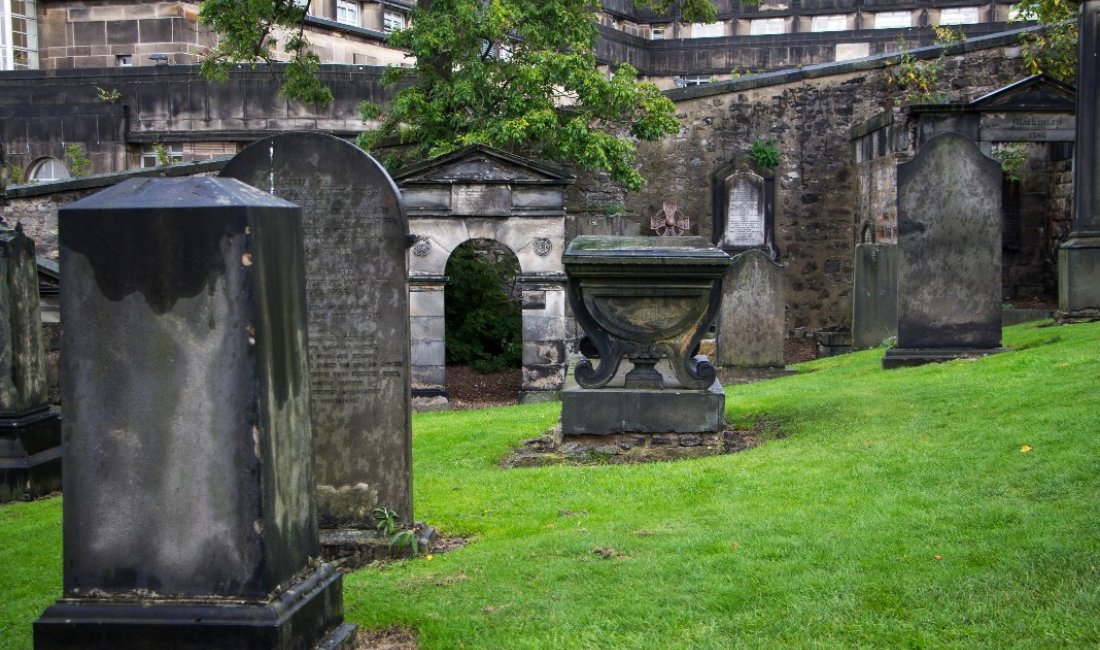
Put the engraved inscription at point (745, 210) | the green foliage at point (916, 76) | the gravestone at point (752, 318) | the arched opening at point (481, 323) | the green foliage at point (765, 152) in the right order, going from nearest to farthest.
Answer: the gravestone at point (752, 318) → the arched opening at point (481, 323) → the green foliage at point (916, 76) → the green foliage at point (765, 152) → the engraved inscription at point (745, 210)

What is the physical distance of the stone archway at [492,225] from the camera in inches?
623

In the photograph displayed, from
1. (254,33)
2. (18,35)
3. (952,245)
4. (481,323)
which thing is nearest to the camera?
(952,245)

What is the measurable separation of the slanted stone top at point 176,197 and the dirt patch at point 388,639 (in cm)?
179

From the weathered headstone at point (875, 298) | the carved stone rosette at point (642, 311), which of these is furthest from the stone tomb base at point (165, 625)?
the weathered headstone at point (875, 298)

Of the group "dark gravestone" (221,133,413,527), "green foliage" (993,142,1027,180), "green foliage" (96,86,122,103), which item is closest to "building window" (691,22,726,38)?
"green foliage" (993,142,1027,180)

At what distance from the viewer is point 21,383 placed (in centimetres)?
959

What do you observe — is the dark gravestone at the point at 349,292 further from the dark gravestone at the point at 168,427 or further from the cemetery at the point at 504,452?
the dark gravestone at the point at 168,427

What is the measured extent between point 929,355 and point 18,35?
76.4 ft

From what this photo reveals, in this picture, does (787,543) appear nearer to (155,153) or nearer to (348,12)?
(155,153)

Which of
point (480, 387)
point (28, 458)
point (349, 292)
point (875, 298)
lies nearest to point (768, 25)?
point (875, 298)

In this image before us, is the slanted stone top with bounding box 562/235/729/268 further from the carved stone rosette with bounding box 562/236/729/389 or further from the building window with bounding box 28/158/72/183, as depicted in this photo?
the building window with bounding box 28/158/72/183

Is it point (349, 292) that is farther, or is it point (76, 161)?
point (76, 161)

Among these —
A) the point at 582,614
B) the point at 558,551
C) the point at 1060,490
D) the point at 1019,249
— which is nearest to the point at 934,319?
the point at 1060,490

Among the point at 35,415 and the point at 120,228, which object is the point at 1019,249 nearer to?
the point at 35,415
